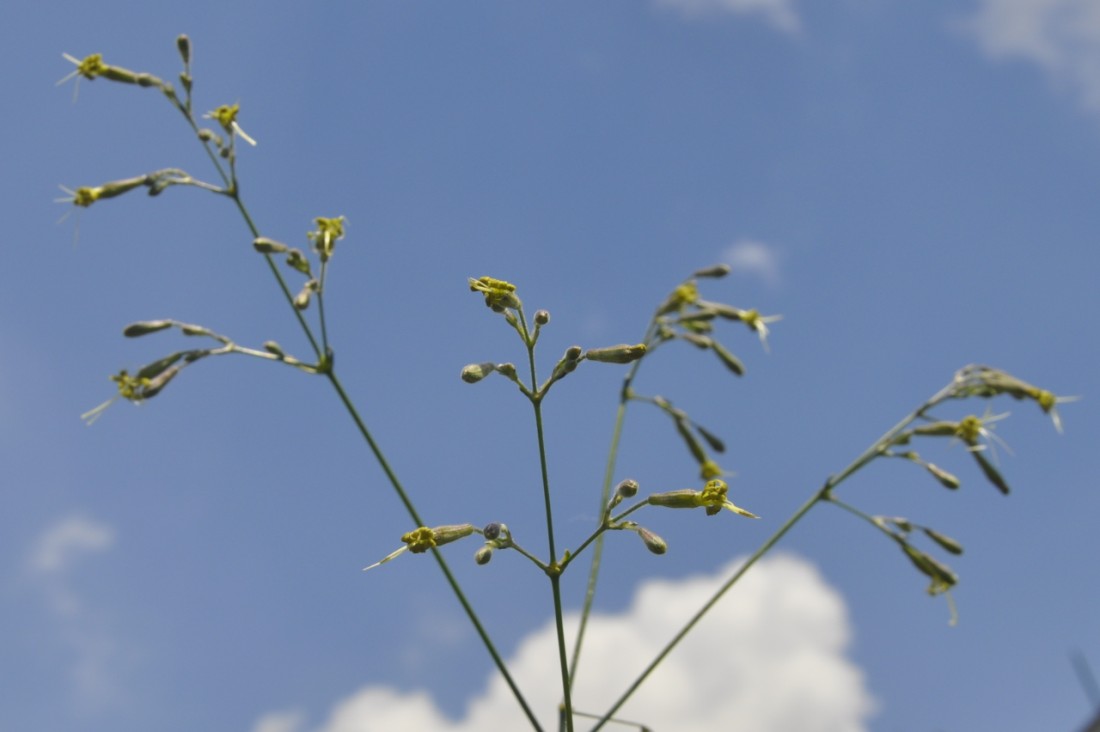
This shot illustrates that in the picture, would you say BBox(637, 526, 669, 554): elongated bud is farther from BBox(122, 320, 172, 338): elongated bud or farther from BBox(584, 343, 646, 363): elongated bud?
BBox(122, 320, 172, 338): elongated bud

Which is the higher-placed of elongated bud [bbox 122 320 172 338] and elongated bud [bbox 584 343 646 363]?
elongated bud [bbox 122 320 172 338]

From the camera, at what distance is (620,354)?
3.90 metres

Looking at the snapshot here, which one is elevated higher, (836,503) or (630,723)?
(836,503)

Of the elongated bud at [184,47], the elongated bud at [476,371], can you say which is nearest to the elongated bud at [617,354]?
the elongated bud at [476,371]

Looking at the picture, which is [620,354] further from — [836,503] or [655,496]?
[836,503]

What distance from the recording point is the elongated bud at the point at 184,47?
573 centimetres

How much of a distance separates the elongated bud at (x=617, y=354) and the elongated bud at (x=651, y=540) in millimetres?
597

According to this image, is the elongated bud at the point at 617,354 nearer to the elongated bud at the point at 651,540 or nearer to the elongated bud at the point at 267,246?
the elongated bud at the point at 651,540

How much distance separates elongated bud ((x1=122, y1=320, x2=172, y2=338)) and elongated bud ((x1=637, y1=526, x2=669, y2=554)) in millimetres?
2756

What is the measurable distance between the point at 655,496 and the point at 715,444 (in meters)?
2.33

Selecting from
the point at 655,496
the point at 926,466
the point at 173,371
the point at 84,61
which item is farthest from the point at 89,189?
the point at 926,466

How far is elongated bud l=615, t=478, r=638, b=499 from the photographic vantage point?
393 cm

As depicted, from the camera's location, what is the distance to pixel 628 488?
394cm

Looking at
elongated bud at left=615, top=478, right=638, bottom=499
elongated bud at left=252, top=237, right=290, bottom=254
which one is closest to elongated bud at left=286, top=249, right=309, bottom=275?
A: elongated bud at left=252, top=237, right=290, bottom=254
